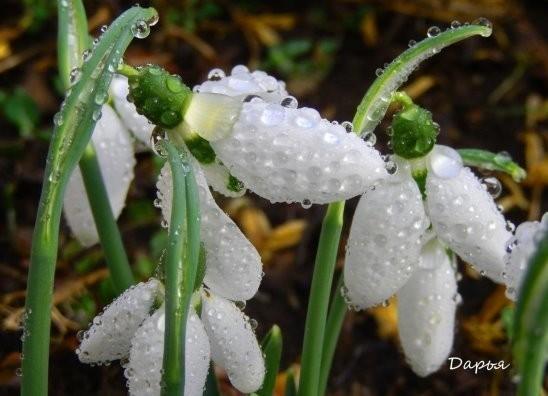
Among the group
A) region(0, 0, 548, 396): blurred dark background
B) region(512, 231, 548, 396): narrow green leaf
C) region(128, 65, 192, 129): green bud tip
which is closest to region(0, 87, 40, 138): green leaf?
region(0, 0, 548, 396): blurred dark background

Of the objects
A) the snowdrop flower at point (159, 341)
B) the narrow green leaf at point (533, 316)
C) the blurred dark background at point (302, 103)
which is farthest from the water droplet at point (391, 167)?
the blurred dark background at point (302, 103)

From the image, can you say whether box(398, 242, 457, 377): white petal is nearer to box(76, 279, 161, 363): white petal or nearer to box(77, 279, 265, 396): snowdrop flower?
box(77, 279, 265, 396): snowdrop flower

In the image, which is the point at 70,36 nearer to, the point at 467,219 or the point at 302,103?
the point at 467,219

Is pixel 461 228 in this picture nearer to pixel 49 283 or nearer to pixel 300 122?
pixel 300 122

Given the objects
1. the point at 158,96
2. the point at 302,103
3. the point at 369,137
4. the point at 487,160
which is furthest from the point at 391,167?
the point at 302,103

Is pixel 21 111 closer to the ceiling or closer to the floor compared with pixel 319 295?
closer to the ceiling

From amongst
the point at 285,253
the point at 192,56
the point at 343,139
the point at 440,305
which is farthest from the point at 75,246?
the point at 343,139
